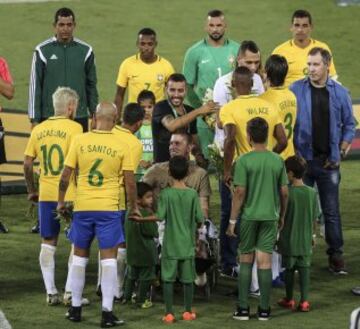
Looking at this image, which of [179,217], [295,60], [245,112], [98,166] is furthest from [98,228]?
[295,60]

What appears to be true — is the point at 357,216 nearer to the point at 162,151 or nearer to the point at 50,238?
the point at 162,151

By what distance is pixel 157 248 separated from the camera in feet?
47.5

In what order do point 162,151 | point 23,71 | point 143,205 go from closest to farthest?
point 143,205, point 162,151, point 23,71

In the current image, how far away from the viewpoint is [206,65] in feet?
56.6

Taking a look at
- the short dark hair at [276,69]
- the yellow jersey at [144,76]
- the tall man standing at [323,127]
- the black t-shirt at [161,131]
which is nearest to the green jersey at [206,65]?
the yellow jersey at [144,76]

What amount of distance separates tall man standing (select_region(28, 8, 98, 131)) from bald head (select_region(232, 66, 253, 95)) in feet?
11.2

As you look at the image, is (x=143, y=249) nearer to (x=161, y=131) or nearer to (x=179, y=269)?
(x=179, y=269)

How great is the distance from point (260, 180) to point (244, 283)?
38.7 inches

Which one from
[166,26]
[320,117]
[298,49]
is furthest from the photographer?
[166,26]

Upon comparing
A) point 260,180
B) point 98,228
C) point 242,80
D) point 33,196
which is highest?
point 242,80

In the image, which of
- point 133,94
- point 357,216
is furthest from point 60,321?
point 357,216

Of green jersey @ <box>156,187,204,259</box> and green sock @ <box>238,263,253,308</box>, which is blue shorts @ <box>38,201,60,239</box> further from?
green sock @ <box>238,263,253,308</box>

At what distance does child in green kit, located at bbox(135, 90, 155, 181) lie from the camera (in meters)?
16.1

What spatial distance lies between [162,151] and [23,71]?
13156mm
